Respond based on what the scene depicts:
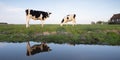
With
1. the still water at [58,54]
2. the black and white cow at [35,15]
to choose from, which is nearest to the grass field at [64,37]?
the still water at [58,54]

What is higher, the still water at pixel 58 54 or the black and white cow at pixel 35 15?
the black and white cow at pixel 35 15

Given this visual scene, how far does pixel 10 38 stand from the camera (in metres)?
28.1

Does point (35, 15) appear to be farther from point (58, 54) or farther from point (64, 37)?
point (58, 54)

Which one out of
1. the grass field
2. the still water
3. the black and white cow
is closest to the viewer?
the still water

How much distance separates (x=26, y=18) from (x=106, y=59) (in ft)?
92.8

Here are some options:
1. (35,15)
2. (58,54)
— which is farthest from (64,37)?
(35,15)

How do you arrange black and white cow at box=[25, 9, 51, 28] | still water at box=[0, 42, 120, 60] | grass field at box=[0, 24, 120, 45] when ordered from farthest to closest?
black and white cow at box=[25, 9, 51, 28] → grass field at box=[0, 24, 120, 45] → still water at box=[0, 42, 120, 60]

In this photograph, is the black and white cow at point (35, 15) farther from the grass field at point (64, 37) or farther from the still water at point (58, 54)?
the still water at point (58, 54)

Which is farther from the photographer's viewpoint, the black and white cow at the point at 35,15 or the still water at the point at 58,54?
the black and white cow at the point at 35,15

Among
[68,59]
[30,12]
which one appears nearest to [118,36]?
[68,59]

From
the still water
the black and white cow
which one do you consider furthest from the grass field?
the black and white cow

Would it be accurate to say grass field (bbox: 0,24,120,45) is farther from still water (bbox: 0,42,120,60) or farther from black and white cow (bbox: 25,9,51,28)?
black and white cow (bbox: 25,9,51,28)

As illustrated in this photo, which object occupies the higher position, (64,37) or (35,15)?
(35,15)

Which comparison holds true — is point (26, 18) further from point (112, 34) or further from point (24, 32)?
point (112, 34)
